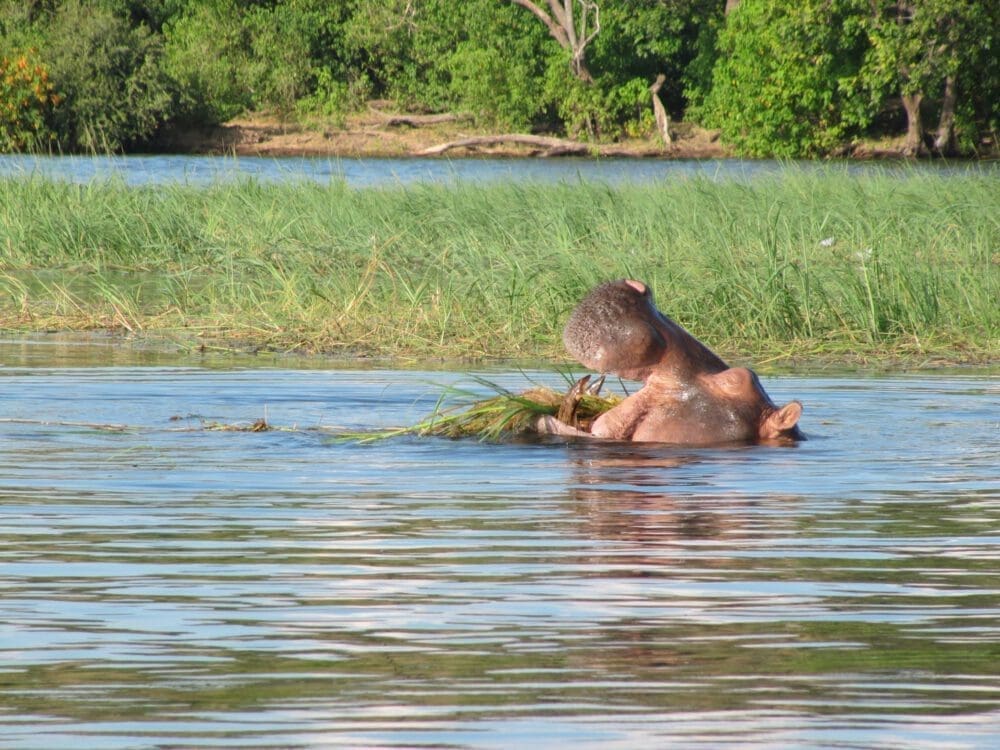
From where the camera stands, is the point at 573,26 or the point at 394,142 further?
the point at 394,142

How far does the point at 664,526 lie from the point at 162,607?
163 centimetres

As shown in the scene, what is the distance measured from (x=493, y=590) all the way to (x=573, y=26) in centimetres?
4340

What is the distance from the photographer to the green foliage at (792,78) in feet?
131

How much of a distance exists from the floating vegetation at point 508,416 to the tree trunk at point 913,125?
34.7 meters

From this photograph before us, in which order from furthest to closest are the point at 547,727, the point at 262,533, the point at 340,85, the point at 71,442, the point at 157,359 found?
the point at 340,85 < the point at 157,359 < the point at 71,442 < the point at 262,533 < the point at 547,727

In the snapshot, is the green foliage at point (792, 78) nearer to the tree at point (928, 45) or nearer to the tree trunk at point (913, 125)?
the tree at point (928, 45)

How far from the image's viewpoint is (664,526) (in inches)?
190

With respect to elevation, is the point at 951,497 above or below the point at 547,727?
below

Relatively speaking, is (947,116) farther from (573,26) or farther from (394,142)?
(394,142)

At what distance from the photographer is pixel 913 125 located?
40219 mm

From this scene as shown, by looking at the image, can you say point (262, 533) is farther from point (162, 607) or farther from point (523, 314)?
point (523, 314)

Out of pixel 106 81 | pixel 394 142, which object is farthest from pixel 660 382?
pixel 394 142

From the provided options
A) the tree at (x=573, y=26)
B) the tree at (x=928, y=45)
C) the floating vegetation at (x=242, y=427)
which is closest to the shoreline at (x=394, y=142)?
the tree at (x=573, y=26)

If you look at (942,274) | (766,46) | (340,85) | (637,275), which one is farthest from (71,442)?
(340,85)
